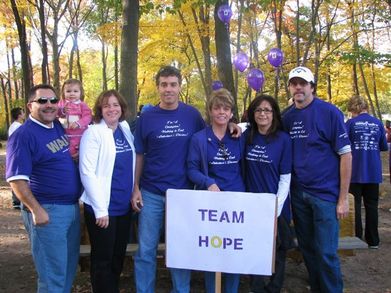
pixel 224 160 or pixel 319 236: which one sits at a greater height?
pixel 224 160

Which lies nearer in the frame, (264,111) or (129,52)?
(264,111)

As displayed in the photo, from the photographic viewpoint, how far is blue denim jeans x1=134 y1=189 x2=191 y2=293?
3881mm

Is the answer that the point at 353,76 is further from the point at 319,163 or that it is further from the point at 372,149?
the point at 319,163

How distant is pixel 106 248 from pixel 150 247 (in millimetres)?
406

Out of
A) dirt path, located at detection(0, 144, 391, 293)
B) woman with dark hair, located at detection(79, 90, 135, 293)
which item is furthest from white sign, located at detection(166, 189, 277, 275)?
dirt path, located at detection(0, 144, 391, 293)

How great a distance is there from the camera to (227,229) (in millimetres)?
3518

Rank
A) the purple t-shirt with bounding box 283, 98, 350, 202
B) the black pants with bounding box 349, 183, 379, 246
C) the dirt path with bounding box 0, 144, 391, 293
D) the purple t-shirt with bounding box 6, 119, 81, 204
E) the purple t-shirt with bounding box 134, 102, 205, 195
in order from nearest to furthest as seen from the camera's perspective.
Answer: the purple t-shirt with bounding box 6, 119, 81, 204 < the purple t-shirt with bounding box 134, 102, 205, 195 < the purple t-shirt with bounding box 283, 98, 350, 202 < the dirt path with bounding box 0, 144, 391, 293 < the black pants with bounding box 349, 183, 379, 246

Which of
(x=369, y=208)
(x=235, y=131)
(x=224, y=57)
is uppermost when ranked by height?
(x=224, y=57)

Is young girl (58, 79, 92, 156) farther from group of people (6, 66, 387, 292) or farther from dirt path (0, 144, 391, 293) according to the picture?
dirt path (0, 144, 391, 293)

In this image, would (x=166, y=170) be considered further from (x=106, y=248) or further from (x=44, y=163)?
(x=44, y=163)

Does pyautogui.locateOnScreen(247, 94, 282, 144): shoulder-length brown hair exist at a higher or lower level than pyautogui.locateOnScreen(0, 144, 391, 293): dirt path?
higher

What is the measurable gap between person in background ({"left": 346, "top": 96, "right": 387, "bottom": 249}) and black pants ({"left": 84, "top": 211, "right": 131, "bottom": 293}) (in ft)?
13.1

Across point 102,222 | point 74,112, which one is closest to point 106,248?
point 102,222

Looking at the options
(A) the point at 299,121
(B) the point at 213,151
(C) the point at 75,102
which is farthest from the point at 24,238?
(A) the point at 299,121
